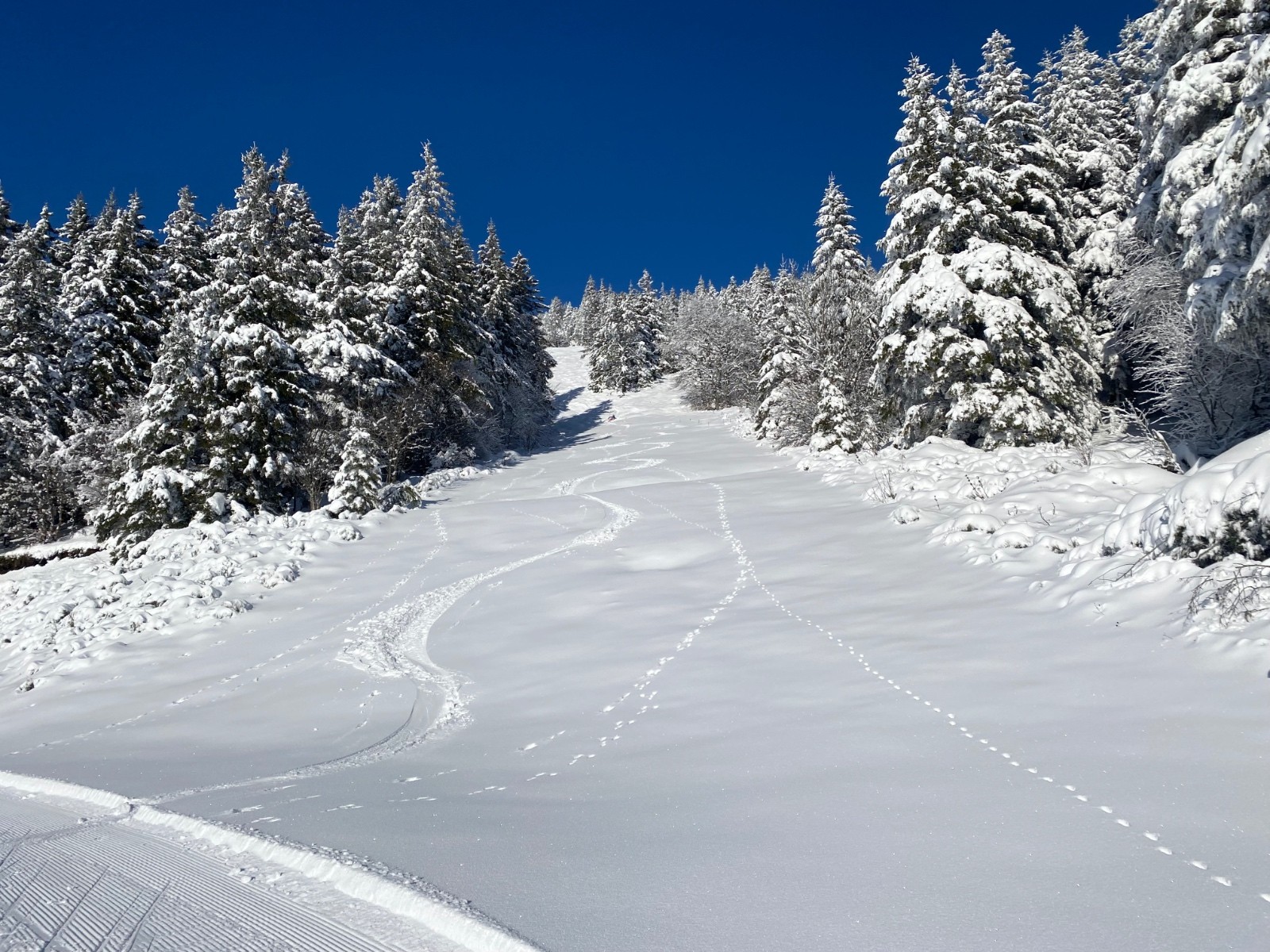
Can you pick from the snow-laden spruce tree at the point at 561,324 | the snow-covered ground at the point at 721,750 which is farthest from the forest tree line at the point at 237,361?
the snow-laden spruce tree at the point at 561,324

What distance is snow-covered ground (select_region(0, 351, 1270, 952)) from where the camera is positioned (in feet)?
11.2

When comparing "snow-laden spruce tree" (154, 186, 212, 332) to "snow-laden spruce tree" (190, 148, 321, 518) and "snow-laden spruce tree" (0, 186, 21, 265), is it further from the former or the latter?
"snow-laden spruce tree" (190, 148, 321, 518)

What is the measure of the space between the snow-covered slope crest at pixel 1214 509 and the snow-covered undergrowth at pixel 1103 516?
1 centimetres

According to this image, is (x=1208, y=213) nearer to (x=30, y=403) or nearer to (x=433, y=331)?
(x=433, y=331)

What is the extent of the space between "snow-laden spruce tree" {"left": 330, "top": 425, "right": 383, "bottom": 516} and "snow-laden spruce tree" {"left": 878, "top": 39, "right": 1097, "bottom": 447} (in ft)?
50.2

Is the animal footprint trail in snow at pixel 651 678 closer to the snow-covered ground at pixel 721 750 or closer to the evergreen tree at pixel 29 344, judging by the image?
the snow-covered ground at pixel 721 750

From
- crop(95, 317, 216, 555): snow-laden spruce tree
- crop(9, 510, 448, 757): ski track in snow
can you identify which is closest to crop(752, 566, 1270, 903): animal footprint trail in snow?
crop(9, 510, 448, 757): ski track in snow

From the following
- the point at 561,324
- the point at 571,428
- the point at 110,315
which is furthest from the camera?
the point at 561,324

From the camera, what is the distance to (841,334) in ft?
109

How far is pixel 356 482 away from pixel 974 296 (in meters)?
17.6

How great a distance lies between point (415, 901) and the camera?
3.46 metres

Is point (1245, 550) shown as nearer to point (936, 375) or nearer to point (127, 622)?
point (936, 375)

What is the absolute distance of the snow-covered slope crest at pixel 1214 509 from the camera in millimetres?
7117

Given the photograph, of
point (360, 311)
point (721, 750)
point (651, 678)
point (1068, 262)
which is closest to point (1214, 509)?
point (721, 750)
